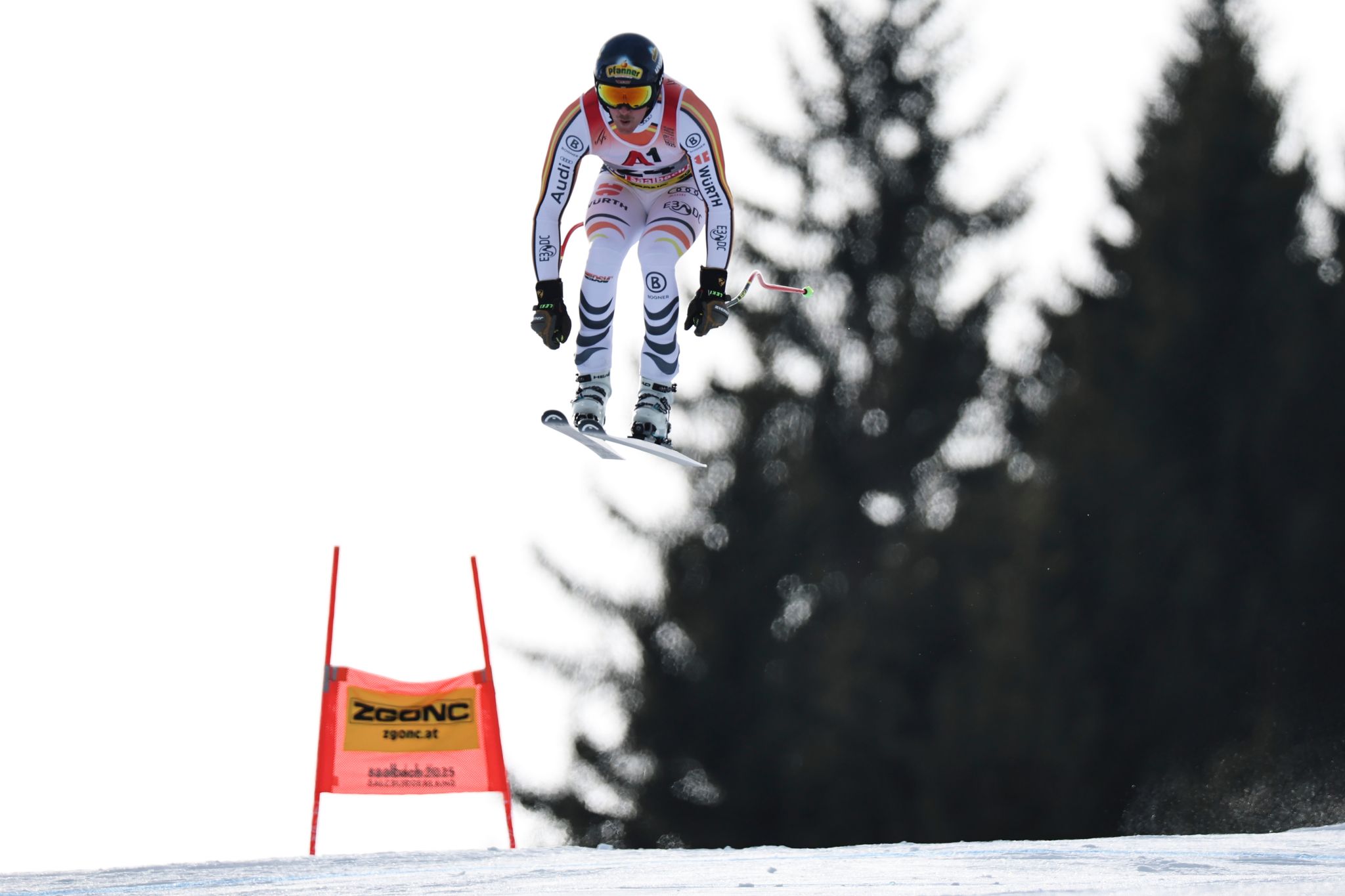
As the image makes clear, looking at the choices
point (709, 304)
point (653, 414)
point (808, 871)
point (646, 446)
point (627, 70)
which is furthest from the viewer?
point (653, 414)

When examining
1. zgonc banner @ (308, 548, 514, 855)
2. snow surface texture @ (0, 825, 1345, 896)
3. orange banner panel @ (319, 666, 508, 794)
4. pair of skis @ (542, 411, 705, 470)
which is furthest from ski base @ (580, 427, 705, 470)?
orange banner panel @ (319, 666, 508, 794)

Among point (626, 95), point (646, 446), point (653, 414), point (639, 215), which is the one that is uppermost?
point (626, 95)

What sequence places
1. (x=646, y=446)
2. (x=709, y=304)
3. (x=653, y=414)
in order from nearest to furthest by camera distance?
(x=709, y=304), (x=646, y=446), (x=653, y=414)

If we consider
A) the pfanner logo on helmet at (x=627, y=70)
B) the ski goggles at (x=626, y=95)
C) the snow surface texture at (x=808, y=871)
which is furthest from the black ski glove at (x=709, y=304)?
the snow surface texture at (x=808, y=871)

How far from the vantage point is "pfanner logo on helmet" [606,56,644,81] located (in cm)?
790

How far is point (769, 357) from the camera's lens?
22.5 meters

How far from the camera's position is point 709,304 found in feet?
27.6

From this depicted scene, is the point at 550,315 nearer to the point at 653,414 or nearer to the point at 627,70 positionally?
the point at 653,414

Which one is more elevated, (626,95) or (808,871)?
(626,95)

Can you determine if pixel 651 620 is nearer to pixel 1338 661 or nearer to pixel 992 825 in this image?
pixel 992 825

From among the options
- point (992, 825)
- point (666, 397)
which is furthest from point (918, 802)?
point (666, 397)

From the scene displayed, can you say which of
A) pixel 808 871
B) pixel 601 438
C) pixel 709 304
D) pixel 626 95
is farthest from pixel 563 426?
pixel 808 871

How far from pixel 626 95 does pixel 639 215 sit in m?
1.12

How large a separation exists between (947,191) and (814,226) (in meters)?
1.94
